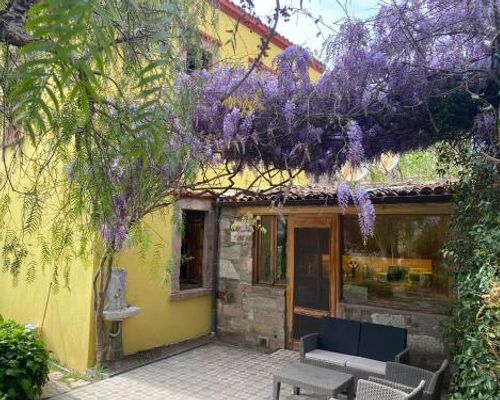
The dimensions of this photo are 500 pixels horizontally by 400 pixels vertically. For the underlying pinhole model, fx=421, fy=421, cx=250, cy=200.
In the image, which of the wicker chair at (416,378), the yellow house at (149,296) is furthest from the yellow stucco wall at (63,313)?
the wicker chair at (416,378)

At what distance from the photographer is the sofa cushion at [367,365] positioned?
5358 millimetres

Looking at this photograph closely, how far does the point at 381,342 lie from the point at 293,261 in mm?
2434

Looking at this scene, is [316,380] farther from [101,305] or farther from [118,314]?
[101,305]

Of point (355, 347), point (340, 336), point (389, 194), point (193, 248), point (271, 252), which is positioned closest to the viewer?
point (355, 347)

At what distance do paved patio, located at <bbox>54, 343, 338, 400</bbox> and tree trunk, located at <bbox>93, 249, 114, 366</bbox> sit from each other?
521 millimetres

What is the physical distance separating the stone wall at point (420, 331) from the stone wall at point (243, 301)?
189cm

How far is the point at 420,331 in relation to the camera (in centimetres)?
630

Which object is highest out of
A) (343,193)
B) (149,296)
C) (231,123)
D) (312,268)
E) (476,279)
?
(231,123)

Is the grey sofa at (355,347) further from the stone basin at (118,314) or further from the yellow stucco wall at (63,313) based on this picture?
the yellow stucco wall at (63,313)

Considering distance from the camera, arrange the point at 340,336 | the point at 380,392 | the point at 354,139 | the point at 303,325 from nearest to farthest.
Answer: the point at 380,392, the point at 354,139, the point at 340,336, the point at 303,325

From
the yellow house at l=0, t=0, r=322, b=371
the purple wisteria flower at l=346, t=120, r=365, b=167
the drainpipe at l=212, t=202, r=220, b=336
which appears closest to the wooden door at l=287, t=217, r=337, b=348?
the drainpipe at l=212, t=202, r=220, b=336

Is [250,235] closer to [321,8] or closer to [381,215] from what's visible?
[381,215]

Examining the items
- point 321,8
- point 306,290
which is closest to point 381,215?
point 306,290

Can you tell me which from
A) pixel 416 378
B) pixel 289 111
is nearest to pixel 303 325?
pixel 416 378
